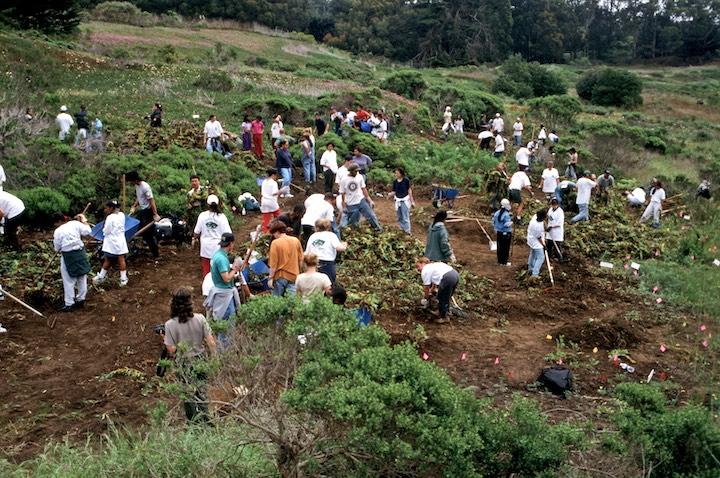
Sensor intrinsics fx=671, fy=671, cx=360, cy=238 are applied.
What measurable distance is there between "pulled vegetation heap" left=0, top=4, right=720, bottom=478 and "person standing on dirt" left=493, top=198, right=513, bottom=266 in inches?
64.7

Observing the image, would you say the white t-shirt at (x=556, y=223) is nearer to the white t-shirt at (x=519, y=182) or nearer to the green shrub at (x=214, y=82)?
the white t-shirt at (x=519, y=182)

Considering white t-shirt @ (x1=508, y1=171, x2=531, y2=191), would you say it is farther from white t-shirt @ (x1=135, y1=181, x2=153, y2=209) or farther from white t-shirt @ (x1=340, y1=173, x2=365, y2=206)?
white t-shirt @ (x1=135, y1=181, x2=153, y2=209)

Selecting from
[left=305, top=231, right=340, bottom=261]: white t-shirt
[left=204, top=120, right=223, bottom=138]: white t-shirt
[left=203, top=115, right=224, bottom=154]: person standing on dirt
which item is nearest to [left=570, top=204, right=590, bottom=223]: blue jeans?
[left=305, top=231, right=340, bottom=261]: white t-shirt

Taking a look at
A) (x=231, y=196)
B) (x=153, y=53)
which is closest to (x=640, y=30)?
(x=153, y=53)

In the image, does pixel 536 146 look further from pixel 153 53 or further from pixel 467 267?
pixel 153 53

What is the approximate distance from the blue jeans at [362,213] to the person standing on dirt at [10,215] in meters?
5.74

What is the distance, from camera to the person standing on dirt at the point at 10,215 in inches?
425

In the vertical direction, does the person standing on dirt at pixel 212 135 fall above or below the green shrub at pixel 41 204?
above

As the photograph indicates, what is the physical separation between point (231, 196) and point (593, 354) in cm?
869

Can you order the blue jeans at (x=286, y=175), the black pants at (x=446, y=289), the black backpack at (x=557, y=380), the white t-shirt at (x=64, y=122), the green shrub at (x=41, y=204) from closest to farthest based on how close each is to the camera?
the black backpack at (x=557, y=380), the black pants at (x=446, y=289), the green shrub at (x=41, y=204), the blue jeans at (x=286, y=175), the white t-shirt at (x=64, y=122)

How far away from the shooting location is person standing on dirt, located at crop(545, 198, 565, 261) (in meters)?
12.8

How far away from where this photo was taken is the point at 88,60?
30.3 meters

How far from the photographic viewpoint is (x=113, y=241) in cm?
1044

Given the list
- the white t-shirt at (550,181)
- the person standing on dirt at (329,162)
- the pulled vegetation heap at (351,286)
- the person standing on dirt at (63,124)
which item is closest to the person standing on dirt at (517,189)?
the pulled vegetation heap at (351,286)
